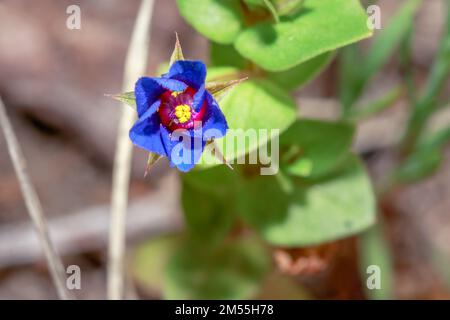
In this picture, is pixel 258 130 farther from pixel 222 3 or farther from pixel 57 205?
pixel 57 205

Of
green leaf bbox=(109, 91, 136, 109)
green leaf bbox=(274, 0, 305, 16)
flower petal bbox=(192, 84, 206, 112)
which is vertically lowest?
flower petal bbox=(192, 84, 206, 112)

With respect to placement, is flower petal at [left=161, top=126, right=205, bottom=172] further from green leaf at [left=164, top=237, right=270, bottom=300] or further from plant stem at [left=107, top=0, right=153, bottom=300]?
green leaf at [left=164, top=237, right=270, bottom=300]

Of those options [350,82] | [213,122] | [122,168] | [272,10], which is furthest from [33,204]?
[350,82]

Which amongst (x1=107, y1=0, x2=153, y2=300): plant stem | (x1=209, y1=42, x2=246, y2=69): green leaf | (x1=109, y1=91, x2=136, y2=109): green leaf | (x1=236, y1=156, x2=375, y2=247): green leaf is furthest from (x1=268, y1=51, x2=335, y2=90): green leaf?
(x1=109, y1=91, x2=136, y2=109): green leaf

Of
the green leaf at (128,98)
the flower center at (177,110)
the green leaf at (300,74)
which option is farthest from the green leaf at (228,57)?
the green leaf at (128,98)
